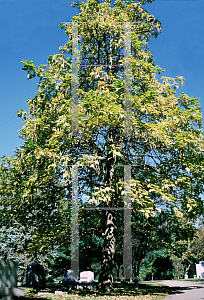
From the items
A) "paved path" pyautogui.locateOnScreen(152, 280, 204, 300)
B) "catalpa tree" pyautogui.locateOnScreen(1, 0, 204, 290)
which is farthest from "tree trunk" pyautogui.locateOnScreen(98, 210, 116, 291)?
"paved path" pyautogui.locateOnScreen(152, 280, 204, 300)

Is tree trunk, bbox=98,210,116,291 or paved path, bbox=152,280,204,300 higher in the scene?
tree trunk, bbox=98,210,116,291

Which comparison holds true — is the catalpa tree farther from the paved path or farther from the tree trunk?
the paved path

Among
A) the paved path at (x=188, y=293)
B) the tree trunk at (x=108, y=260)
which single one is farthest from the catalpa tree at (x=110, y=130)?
the paved path at (x=188, y=293)

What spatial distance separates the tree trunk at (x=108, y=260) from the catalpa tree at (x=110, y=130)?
4 cm

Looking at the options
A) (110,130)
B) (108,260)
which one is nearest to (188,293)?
(108,260)

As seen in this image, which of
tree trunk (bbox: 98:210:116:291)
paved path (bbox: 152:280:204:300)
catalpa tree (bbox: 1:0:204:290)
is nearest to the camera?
catalpa tree (bbox: 1:0:204:290)

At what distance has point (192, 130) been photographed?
1241 centimetres

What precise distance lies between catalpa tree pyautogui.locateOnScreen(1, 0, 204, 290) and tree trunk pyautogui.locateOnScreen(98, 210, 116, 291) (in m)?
0.04

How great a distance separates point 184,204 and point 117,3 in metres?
11.9

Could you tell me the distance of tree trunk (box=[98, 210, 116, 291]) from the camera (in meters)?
12.4

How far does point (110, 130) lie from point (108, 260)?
235 inches

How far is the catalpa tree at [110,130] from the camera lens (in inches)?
417

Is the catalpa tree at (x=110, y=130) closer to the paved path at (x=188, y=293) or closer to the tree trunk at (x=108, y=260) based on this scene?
the tree trunk at (x=108, y=260)

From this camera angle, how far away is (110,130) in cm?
1174
